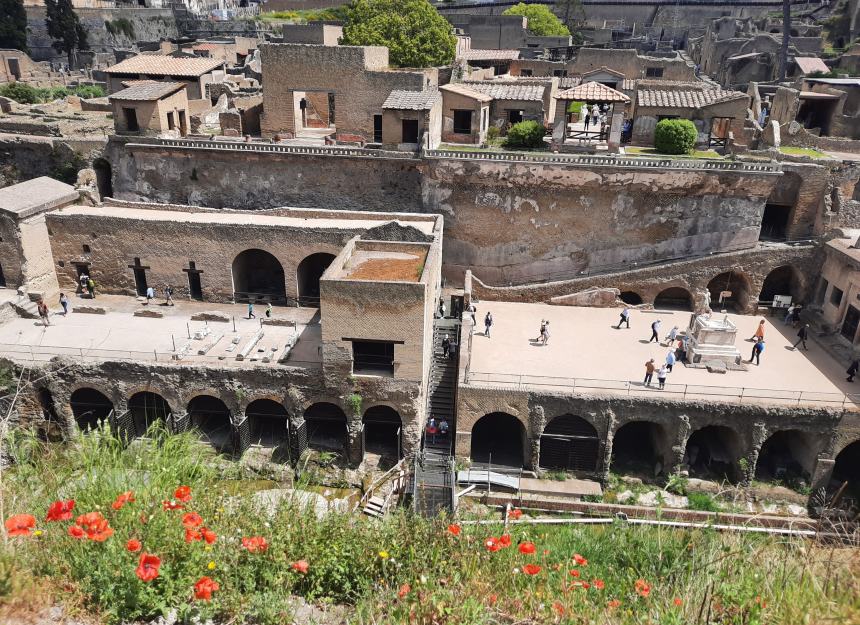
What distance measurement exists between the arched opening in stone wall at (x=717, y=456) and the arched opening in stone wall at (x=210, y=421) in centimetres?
1691

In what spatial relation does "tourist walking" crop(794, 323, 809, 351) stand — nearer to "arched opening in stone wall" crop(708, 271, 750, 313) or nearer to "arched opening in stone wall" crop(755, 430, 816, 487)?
"arched opening in stone wall" crop(708, 271, 750, 313)

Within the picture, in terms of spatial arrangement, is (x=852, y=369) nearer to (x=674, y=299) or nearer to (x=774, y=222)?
(x=674, y=299)

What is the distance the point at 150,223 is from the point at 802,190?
29920 mm

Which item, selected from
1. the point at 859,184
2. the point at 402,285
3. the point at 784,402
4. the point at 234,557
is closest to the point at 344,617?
the point at 234,557

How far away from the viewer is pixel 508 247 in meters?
31.7

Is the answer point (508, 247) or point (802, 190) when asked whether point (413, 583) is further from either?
point (802, 190)

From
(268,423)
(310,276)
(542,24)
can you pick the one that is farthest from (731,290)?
(542,24)

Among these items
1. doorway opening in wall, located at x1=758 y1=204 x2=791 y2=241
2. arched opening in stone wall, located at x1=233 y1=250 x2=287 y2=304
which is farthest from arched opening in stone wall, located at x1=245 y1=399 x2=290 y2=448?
doorway opening in wall, located at x1=758 y1=204 x2=791 y2=241

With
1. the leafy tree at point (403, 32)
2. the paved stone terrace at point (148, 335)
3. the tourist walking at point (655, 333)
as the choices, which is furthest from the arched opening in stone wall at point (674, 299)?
the leafy tree at point (403, 32)

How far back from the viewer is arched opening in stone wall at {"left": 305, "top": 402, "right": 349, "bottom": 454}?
23375 millimetres

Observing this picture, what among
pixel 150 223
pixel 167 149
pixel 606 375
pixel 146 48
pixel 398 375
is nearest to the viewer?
pixel 398 375

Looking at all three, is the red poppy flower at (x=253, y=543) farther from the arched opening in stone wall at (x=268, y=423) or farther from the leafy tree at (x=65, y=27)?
the leafy tree at (x=65, y=27)

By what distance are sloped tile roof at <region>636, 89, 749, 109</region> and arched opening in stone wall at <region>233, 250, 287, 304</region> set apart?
21.6 metres

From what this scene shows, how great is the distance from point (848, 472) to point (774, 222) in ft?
47.2
